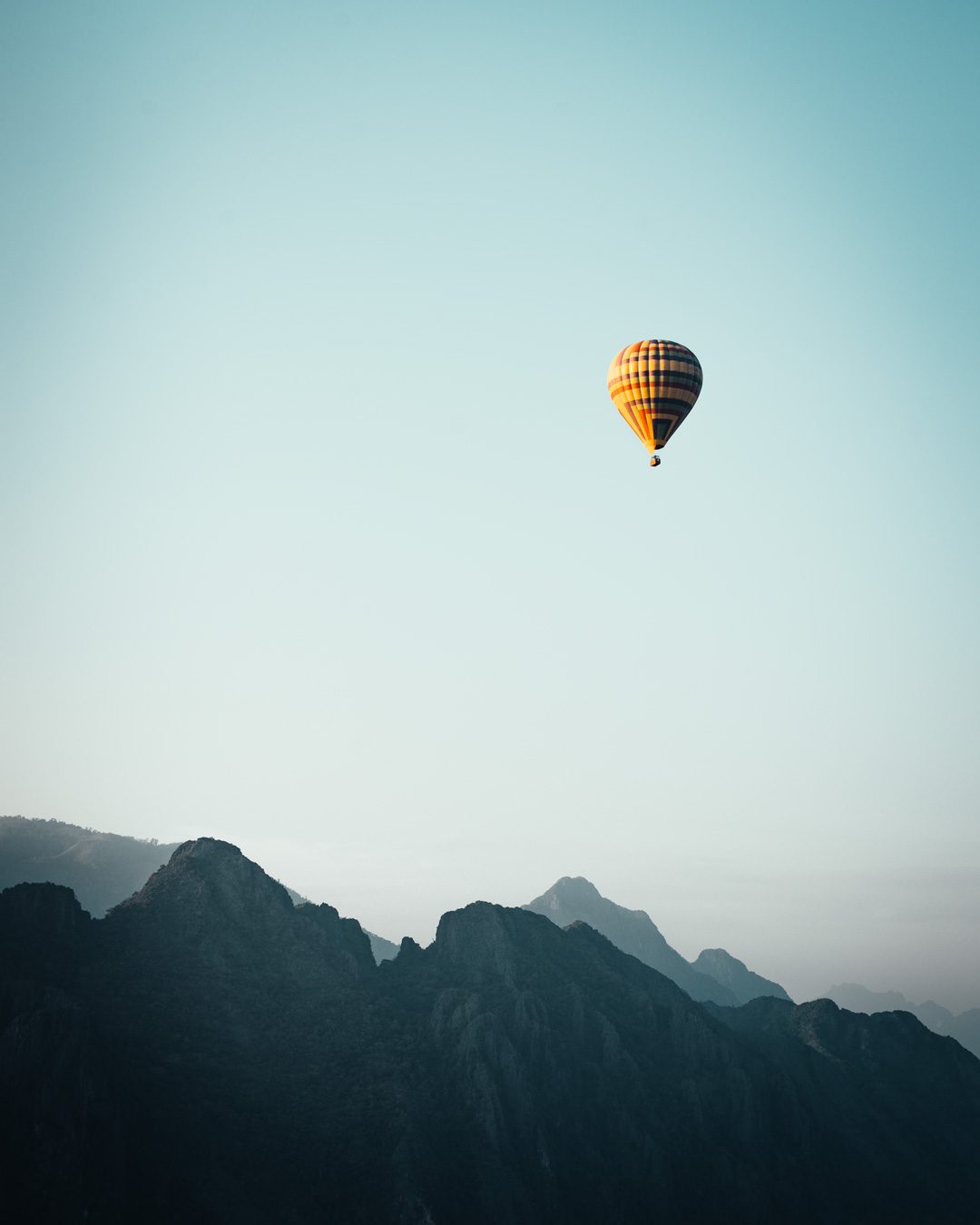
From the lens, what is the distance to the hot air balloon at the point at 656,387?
94.7 meters

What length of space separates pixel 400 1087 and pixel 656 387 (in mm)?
82337

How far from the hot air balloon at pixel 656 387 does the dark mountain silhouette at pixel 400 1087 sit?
3025 inches

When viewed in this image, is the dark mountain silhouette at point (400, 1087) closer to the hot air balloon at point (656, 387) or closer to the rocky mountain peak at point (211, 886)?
the rocky mountain peak at point (211, 886)

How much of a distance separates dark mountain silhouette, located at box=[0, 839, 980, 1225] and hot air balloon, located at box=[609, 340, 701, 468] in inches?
3025

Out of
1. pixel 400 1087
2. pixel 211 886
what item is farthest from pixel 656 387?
pixel 211 886

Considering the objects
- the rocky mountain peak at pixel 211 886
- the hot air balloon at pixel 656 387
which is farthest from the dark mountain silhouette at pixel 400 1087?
the hot air balloon at pixel 656 387

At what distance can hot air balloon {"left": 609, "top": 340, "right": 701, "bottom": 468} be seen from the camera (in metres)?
94.7

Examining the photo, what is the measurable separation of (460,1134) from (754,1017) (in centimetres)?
9578

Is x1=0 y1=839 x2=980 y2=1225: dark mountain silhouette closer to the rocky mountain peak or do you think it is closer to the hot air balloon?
the rocky mountain peak

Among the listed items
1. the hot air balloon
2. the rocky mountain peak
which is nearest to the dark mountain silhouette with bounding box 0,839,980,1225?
the rocky mountain peak

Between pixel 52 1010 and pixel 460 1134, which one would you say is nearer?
pixel 52 1010

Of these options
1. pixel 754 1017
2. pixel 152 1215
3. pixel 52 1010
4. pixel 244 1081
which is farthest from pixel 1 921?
pixel 754 1017

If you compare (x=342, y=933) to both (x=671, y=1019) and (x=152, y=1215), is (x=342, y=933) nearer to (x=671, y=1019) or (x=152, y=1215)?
(x=671, y=1019)

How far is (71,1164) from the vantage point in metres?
80.0
